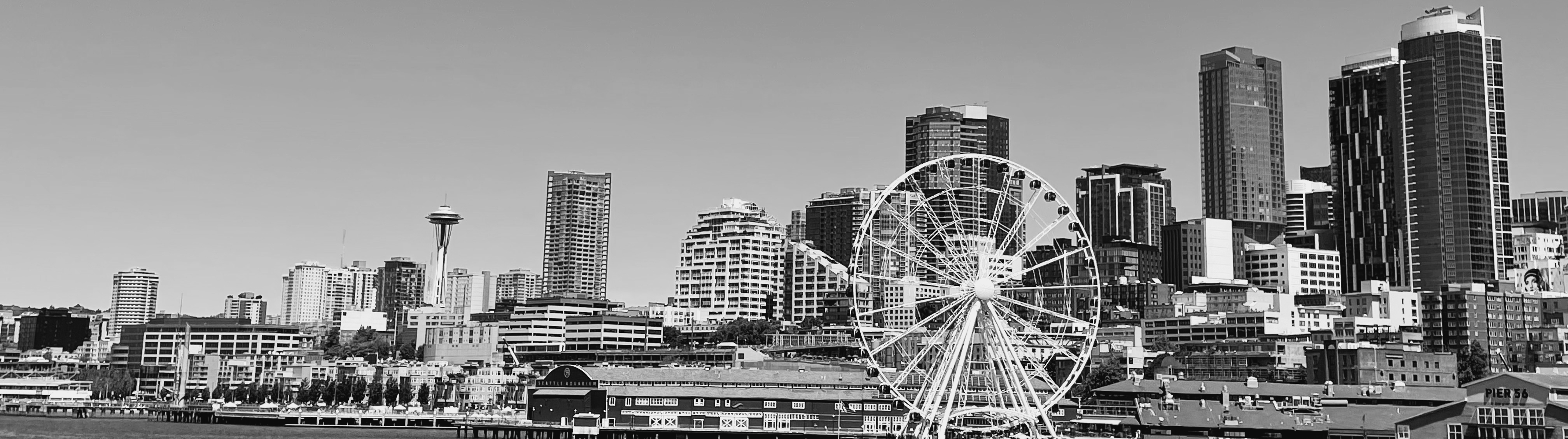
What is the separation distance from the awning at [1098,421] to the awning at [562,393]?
48.5 metres

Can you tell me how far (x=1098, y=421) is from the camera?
164000 millimetres

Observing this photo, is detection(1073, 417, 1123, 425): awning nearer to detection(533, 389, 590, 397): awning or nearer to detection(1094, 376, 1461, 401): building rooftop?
detection(1094, 376, 1461, 401): building rooftop

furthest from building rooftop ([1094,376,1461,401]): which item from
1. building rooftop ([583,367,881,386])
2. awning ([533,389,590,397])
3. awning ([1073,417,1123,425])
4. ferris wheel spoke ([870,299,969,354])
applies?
awning ([533,389,590,397])

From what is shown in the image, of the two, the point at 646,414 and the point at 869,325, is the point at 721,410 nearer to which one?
the point at 646,414

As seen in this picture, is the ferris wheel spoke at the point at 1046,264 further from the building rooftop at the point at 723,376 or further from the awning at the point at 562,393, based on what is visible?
the awning at the point at 562,393

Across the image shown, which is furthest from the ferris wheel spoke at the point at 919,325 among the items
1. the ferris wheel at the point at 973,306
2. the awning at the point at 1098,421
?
the awning at the point at 1098,421

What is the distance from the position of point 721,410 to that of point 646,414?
725 cm

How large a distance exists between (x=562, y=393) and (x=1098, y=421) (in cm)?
5389

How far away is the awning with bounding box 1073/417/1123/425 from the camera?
16162 cm

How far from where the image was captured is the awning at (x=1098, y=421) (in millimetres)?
161625

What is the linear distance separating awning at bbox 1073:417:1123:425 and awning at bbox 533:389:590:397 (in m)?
48.5

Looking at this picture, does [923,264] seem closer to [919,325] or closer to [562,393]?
[919,325]

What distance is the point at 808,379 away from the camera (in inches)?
7131

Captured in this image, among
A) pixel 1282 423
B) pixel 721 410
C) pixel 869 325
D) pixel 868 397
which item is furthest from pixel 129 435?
pixel 1282 423
